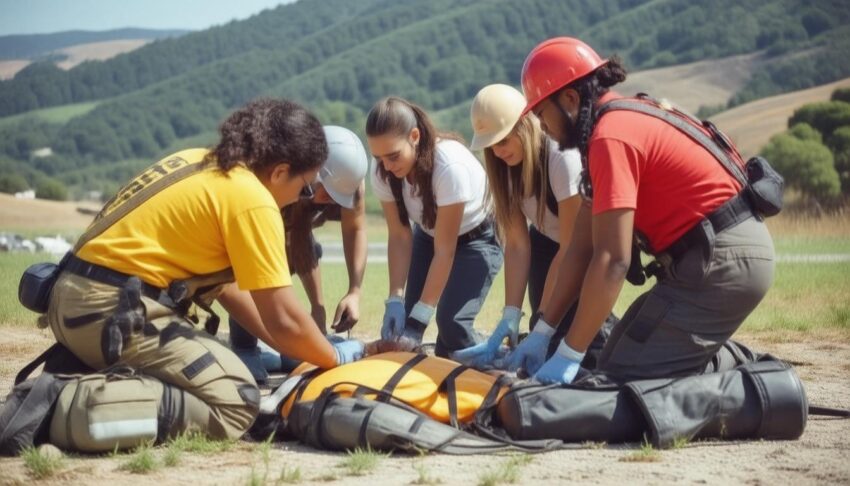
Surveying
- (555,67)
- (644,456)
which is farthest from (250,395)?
(555,67)

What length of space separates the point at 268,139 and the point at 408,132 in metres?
1.47

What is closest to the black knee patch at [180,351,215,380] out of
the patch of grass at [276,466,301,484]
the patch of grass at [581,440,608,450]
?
the patch of grass at [276,466,301,484]

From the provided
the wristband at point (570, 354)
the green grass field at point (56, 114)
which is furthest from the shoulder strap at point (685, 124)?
the green grass field at point (56, 114)

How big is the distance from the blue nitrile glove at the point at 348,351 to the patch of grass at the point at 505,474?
4.37 feet

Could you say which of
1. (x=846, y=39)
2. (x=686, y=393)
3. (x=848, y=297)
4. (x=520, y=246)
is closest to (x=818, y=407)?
(x=686, y=393)

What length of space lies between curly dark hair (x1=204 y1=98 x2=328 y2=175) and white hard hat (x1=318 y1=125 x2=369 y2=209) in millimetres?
1577

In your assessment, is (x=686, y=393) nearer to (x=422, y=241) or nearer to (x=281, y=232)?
(x=281, y=232)

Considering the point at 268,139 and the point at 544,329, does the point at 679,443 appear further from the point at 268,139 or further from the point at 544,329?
the point at 268,139

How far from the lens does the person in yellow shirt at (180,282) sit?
16.9 ft

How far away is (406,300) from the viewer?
7.87 metres

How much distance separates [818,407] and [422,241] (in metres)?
2.85

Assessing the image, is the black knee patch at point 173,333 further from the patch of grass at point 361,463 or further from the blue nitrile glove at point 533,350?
the blue nitrile glove at point 533,350

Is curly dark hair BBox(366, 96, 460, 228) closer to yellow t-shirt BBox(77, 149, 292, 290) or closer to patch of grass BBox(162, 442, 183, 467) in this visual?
yellow t-shirt BBox(77, 149, 292, 290)

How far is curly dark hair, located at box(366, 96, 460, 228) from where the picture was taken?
6602mm
